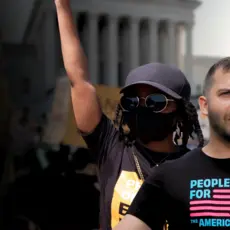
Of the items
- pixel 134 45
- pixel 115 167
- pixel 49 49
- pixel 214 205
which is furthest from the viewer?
pixel 134 45

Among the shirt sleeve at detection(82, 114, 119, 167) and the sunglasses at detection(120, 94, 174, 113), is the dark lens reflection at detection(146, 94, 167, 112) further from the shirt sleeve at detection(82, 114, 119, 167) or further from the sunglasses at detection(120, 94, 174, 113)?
the shirt sleeve at detection(82, 114, 119, 167)

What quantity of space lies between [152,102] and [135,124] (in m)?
0.07

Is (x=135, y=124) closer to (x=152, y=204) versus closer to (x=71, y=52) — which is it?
(x=71, y=52)

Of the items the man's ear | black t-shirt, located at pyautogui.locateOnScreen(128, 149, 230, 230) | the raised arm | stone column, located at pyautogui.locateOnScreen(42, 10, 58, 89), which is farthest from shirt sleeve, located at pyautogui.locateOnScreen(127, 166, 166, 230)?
stone column, located at pyautogui.locateOnScreen(42, 10, 58, 89)

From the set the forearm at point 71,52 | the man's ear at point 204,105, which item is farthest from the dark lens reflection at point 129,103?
the man's ear at point 204,105

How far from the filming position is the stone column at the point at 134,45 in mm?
7652

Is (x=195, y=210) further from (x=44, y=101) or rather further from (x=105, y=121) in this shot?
(x=44, y=101)

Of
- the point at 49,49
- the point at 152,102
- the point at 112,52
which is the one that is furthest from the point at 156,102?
the point at 112,52

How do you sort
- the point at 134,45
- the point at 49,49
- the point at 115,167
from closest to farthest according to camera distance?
the point at 115,167, the point at 49,49, the point at 134,45

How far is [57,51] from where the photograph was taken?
18.9ft

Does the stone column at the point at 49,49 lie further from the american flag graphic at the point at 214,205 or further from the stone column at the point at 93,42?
the american flag graphic at the point at 214,205

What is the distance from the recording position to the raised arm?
3.45 feet

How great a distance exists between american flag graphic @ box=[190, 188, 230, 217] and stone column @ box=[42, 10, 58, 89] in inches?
163

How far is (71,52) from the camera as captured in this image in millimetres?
1111
